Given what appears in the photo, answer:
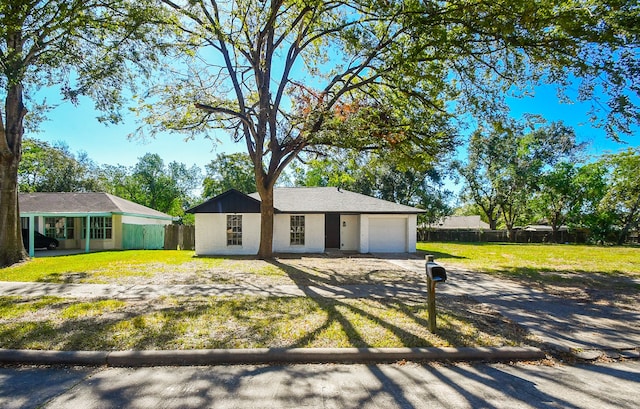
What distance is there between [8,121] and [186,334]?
12719 mm

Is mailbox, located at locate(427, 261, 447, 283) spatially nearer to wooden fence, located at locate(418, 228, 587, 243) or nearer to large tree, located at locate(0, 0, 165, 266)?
large tree, located at locate(0, 0, 165, 266)

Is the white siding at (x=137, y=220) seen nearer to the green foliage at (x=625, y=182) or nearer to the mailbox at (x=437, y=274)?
the mailbox at (x=437, y=274)

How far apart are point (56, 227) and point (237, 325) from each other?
68.5 ft

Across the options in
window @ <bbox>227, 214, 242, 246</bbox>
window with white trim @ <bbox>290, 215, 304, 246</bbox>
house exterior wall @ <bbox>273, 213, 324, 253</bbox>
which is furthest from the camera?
window with white trim @ <bbox>290, 215, 304, 246</bbox>

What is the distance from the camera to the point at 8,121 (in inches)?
464

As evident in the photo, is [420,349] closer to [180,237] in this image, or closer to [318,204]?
[318,204]

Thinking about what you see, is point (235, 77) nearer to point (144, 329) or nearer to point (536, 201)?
point (144, 329)

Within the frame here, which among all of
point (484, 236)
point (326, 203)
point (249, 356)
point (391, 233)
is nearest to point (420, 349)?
point (249, 356)

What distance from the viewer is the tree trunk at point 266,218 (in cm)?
1352

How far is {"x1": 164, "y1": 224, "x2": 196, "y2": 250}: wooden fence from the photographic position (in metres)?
19.5

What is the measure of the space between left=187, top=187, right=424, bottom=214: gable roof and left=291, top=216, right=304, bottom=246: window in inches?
26.6

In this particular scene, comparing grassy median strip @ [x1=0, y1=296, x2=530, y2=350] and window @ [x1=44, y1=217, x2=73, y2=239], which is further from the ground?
window @ [x1=44, y1=217, x2=73, y2=239]

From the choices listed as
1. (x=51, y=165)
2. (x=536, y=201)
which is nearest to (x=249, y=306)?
(x=536, y=201)

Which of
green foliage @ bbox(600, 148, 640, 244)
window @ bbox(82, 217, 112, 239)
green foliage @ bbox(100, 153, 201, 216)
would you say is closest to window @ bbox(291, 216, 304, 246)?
window @ bbox(82, 217, 112, 239)
